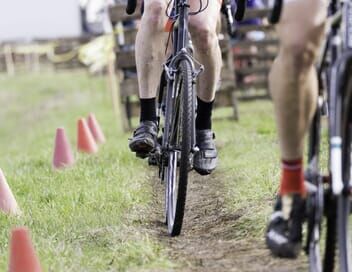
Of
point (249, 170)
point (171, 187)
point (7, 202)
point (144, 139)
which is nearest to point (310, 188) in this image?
point (171, 187)

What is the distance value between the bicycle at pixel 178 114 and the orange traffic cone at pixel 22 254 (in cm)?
87

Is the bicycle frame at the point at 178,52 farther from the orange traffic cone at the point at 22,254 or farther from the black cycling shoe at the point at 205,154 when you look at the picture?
the orange traffic cone at the point at 22,254

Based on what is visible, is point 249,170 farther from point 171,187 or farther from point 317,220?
point 317,220

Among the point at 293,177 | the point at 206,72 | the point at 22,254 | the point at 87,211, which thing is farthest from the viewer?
the point at 87,211

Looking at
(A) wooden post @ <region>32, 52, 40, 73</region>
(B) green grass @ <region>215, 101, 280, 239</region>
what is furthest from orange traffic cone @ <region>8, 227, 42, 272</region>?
(A) wooden post @ <region>32, 52, 40, 73</region>

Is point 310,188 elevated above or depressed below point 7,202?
above

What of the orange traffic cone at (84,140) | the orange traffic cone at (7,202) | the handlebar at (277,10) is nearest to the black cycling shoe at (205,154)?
the orange traffic cone at (7,202)

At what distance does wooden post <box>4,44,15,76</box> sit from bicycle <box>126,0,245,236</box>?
33360 millimetres

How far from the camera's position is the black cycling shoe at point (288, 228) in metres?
3.20

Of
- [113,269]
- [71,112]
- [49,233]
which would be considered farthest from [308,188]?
[71,112]

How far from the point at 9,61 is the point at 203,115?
35.5m

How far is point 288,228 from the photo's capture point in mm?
3248

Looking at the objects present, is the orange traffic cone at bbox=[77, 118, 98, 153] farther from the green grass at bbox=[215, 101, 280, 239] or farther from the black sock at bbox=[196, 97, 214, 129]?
the black sock at bbox=[196, 97, 214, 129]

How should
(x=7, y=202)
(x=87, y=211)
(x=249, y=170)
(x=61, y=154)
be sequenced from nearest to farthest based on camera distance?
1. (x=87, y=211)
2. (x=7, y=202)
3. (x=249, y=170)
4. (x=61, y=154)
